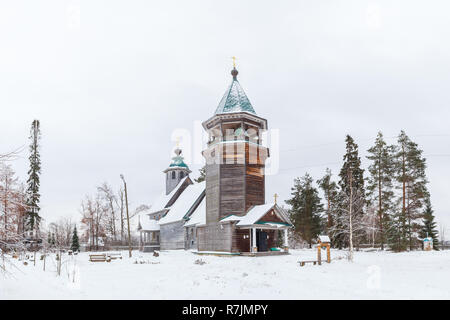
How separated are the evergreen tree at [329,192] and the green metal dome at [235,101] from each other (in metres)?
18.1

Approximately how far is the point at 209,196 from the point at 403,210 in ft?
61.1

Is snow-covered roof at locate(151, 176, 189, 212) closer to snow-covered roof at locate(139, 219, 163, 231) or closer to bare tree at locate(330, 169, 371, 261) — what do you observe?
snow-covered roof at locate(139, 219, 163, 231)

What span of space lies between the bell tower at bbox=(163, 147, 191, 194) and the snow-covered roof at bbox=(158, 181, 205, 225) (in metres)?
4.04

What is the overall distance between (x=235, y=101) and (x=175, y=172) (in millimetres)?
23871

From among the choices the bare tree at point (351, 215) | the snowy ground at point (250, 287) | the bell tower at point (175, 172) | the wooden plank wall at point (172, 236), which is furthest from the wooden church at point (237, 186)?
the bell tower at point (175, 172)

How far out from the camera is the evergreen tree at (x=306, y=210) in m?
43.9

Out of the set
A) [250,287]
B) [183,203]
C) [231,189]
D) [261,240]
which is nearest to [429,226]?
[261,240]

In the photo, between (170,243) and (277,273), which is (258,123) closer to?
(277,273)

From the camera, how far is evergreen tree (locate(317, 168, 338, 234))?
41.9m

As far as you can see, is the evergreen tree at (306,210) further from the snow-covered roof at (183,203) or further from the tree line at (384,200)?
the snow-covered roof at (183,203)

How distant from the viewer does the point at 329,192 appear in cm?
4312
